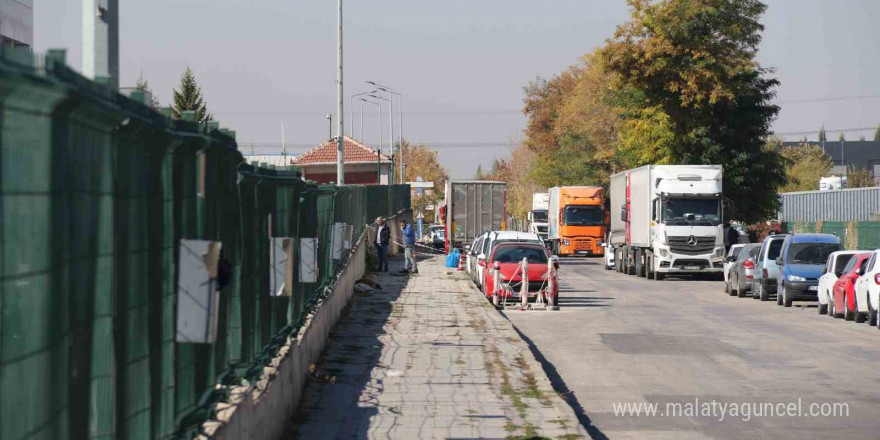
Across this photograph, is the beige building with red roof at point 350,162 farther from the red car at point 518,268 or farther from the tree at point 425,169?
the red car at point 518,268

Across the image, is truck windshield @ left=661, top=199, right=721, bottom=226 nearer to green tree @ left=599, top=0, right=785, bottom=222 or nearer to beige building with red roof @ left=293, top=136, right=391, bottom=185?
green tree @ left=599, top=0, right=785, bottom=222

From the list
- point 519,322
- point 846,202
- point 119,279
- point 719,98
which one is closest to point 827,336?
point 519,322

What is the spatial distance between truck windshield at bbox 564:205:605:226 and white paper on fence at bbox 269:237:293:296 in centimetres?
5153

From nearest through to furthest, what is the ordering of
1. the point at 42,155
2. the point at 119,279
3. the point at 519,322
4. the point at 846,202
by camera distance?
the point at 42,155
the point at 119,279
the point at 519,322
the point at 846,202

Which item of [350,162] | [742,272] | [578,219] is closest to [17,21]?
[578,219]

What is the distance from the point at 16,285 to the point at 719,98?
52723mm

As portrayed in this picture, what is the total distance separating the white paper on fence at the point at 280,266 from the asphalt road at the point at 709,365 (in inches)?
128

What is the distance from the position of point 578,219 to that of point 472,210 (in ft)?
36.2

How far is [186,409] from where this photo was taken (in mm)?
6625

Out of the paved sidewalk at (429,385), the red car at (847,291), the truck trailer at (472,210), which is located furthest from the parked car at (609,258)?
the paved sidewalk at (429,385)

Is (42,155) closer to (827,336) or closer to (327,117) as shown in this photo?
(827,336)

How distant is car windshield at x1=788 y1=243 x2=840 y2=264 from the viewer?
3045cm

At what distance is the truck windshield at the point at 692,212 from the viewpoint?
4150cm

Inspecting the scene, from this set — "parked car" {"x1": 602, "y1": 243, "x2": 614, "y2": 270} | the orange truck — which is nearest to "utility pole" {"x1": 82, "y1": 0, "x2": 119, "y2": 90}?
"parked car" {"x1": 602, "y1": 243, "x2": 614, "y2": 270}
